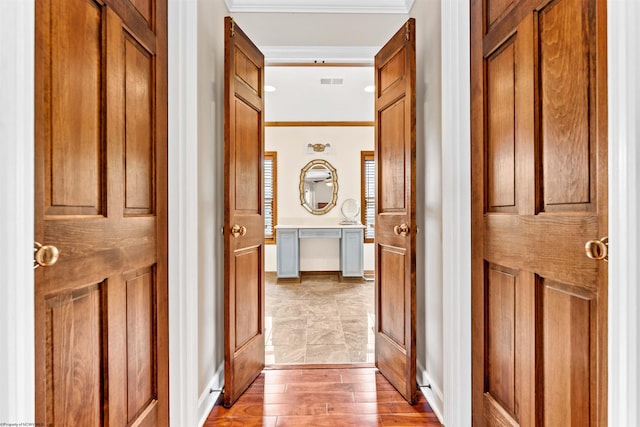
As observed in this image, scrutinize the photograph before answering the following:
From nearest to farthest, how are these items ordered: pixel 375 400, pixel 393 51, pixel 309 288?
1. pixel 375 400
2. pixel 393 51
3. pixel 309 288

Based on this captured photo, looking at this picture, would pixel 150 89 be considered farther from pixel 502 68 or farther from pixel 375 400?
pixel 375 400

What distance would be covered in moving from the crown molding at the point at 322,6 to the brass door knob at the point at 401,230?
148cm

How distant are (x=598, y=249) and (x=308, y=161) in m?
5.51

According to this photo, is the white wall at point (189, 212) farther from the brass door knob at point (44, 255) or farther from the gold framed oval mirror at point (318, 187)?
the gold framed oval mirror at point (318, 187)

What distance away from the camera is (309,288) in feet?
16.9

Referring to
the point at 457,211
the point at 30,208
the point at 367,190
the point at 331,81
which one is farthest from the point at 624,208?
the point at 367,190

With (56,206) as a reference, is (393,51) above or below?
above

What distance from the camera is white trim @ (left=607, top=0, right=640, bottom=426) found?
2.37 ft

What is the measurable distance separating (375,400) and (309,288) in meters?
3.21

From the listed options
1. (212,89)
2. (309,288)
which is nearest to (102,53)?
(212,89)

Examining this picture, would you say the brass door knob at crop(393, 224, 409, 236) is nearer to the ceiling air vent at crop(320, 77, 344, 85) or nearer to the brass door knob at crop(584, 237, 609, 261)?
the brass door knob at crop(584, 237, 609, 261)

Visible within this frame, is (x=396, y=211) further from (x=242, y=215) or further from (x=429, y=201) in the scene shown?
(x=242, y=215)

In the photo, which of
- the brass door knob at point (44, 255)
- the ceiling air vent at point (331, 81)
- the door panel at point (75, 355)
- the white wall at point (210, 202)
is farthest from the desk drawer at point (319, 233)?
the brass door knob at point (44, 255)

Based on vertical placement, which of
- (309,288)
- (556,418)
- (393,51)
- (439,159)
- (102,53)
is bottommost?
(309,288)
